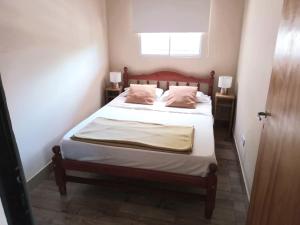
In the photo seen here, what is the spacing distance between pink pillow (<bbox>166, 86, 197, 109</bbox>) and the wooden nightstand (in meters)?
0.42

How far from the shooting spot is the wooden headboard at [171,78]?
379 centimetres

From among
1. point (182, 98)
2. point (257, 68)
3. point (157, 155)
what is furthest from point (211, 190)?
point (182, 98)

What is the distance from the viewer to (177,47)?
386 cm

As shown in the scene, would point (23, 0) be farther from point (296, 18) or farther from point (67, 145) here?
point (296, 18)

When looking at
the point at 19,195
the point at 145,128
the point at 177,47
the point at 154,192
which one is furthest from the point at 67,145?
the point at 177,47

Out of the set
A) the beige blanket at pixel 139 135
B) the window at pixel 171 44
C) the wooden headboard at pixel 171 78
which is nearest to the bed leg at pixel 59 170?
the beige blanket at pixel 139 135

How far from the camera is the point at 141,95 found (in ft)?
11.4

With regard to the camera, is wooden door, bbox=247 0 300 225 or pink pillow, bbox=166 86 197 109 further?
pink pillow, bbox=166 86 197 109

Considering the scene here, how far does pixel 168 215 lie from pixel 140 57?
108 inches

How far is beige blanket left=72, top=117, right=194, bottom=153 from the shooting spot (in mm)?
2062

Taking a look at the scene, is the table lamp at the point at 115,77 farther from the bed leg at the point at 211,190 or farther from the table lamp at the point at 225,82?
the bed leg at the point at 211,190

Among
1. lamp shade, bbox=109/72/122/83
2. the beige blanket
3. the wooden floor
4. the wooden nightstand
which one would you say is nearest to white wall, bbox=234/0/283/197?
the wooden floor

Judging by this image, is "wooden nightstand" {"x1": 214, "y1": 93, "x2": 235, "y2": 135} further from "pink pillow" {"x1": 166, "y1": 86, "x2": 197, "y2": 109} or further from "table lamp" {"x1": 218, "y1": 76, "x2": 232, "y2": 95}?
"pink pillow" {"x1": 166, "y1": 86, "x2": 197, "y2": 109}

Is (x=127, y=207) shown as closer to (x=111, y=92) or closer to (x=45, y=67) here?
(x=45, y=67)
